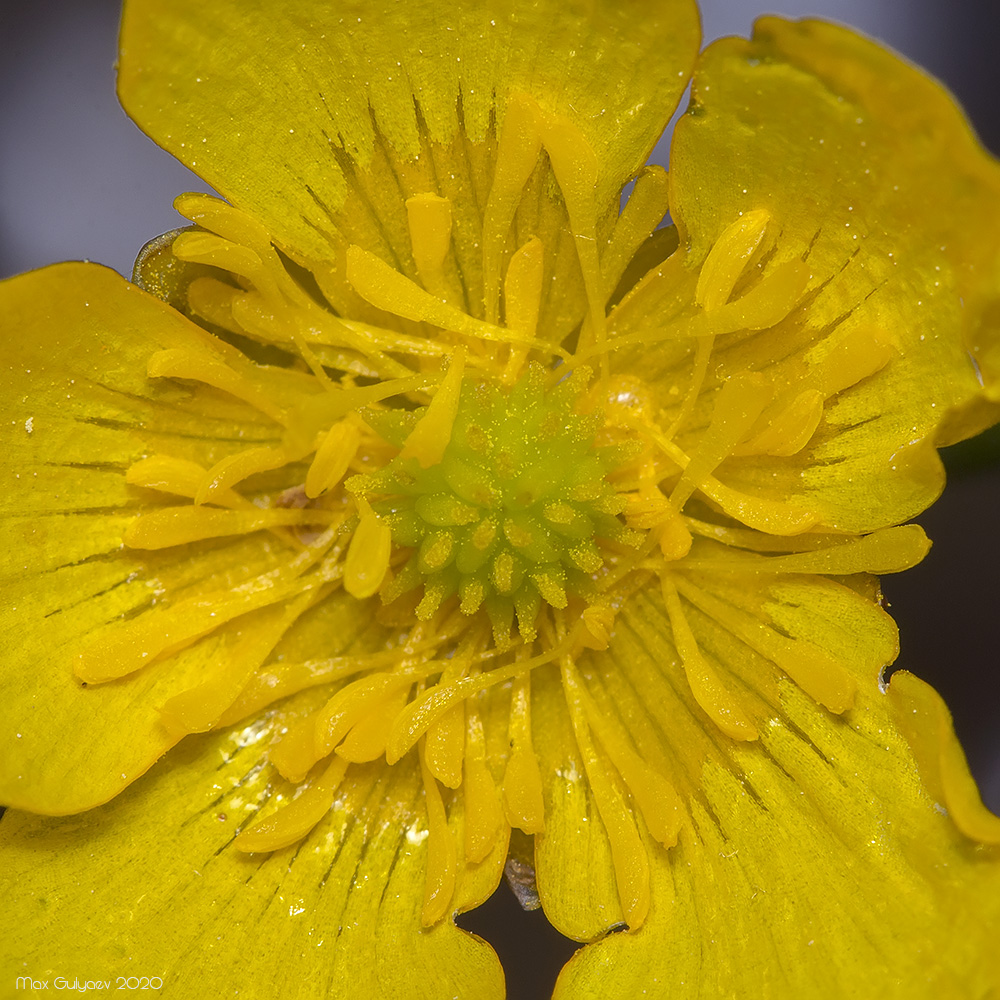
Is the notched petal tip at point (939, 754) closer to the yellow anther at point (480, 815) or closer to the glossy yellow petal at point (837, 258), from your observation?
the glossy yellow petal at point (837, 258)

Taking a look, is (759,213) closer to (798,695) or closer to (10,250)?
(798,695)

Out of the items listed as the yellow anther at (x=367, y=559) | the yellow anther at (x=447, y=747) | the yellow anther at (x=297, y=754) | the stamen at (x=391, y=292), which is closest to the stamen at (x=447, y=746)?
the yellow anther at (x=447, y=747)

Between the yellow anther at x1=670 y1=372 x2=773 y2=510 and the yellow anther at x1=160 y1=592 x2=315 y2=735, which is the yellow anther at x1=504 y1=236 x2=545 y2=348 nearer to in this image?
the yellow anther at x1=670 y1=372 x2=773 y2=510

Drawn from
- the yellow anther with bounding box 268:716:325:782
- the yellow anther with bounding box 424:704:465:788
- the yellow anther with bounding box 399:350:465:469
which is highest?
the yellow anther with bounding box 399:350:465:469

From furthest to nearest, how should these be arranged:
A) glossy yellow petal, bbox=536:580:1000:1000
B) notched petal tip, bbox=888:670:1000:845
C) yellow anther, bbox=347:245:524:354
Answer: yellow anther, bbox=347:245:524:354
glossy yellow petal, bbox=536:580:1000:1000
notched petal tip, bbox=888:670:1000:845

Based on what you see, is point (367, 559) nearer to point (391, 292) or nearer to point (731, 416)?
point (391, 292)

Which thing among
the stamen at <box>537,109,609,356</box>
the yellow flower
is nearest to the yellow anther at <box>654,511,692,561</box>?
the yellow flower
